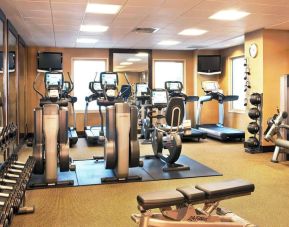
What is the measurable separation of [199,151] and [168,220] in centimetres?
525

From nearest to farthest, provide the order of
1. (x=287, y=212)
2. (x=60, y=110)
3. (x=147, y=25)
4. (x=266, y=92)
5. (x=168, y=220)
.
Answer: (x=168, y=220) < (x=287, y=212) < (x=60, y=110) < (x=147, y=25) < (x=266, y=92)

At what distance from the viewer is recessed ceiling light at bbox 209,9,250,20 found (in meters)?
5.85

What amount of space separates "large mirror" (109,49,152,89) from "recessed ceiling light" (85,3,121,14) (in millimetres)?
4892

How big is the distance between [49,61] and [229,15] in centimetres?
576

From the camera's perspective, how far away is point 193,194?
7.99 ft

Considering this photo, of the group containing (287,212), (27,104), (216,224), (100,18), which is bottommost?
(287,212)

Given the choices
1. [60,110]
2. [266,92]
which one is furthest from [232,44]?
[60,110]

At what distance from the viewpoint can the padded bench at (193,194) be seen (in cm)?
224

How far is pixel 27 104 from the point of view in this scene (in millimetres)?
9992

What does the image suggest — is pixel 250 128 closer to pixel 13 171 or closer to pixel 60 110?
pixel 60 110

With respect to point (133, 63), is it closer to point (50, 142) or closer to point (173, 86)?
point (173, 86)

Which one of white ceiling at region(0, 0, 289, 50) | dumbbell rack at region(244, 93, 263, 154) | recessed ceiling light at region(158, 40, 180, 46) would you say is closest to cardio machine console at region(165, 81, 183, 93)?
recessed ceiling light at region(158, 40, 180, 46)

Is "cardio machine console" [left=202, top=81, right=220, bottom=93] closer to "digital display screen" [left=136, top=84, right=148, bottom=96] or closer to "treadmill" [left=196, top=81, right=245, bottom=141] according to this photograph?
"treadmill" [left=196, top=81, right=245, bottom=141]

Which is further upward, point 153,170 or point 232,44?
point 232,44
